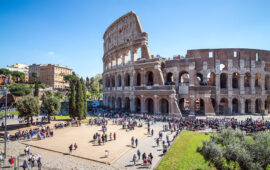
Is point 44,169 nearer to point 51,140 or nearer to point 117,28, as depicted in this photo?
point 51,140

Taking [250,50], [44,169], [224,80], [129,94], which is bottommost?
[44,169]

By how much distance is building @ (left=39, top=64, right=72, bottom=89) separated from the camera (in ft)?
279

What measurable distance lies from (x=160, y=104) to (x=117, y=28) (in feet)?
78.6

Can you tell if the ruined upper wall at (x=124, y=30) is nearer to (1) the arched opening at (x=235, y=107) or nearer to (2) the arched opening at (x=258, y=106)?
(1) the arched opening at (x=235, y=107)

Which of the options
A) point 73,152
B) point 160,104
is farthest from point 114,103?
point 73,152

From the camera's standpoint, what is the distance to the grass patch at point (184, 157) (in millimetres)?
11258

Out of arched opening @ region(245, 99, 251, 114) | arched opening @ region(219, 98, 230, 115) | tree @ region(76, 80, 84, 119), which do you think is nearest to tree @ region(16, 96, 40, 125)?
tree @ region(76, 80, 84, 119)

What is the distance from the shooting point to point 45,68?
285 feet

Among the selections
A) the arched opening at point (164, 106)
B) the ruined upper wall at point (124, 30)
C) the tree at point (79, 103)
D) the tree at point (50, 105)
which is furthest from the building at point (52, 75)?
the arched opening at point (164, 106)

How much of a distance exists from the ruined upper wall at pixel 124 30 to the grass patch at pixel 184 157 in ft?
81.3

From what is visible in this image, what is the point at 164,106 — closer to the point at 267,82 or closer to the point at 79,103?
the point at 79,103

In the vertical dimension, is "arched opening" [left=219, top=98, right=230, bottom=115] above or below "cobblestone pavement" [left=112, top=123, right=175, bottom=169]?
above

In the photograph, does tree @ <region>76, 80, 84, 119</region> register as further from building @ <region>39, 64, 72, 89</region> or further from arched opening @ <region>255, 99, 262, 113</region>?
building @ <region>39, 64, 72, 89</region>

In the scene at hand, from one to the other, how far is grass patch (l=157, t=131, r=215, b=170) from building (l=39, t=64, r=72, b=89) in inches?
3299
